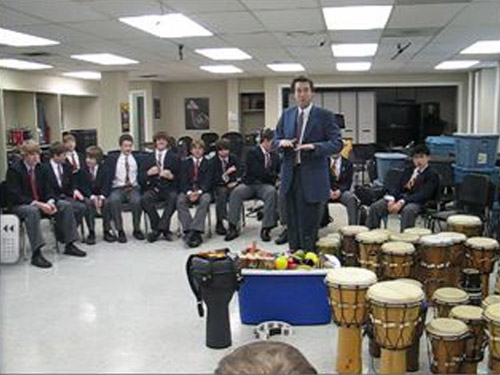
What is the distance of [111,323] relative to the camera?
11.7 ft

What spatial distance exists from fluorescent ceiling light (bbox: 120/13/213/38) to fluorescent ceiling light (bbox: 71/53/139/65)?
2.12 metres

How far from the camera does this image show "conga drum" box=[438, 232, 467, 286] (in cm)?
371

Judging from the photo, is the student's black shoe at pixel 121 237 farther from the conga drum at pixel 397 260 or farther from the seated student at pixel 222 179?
the conga drum at pixel 397 260

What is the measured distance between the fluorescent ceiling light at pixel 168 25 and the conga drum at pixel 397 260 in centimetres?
327

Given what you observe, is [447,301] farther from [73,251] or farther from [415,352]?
[73,251]

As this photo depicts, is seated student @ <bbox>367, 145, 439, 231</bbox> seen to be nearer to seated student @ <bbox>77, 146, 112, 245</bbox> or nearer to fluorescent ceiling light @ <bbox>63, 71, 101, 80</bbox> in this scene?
seated student @ <bbox>77, 146, 112, 245</bbox>

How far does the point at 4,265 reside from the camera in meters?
4.99

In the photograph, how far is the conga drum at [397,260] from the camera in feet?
11.6

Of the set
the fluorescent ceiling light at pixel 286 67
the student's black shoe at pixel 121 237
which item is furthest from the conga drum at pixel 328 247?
the fluorescent ceiling light at pixel 286 67

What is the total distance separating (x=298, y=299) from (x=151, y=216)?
2965mm

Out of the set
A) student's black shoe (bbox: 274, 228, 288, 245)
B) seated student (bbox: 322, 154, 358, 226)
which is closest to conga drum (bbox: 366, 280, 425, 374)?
student's black shoe (bbox: 274, 228, 288, 245)

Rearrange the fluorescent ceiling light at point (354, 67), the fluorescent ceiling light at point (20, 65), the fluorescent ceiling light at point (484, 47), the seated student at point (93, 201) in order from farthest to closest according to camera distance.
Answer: the fluorescent ceiling light at point (354, 67) < the fluorescent ceiling light at point (20, 65) < the fluorescent ceiling light at point (484, 47) < the seated student at point (93, 201)

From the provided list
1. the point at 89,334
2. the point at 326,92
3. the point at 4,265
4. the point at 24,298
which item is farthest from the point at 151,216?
the point at 326,92

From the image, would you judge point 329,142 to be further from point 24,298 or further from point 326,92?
point 326,92
